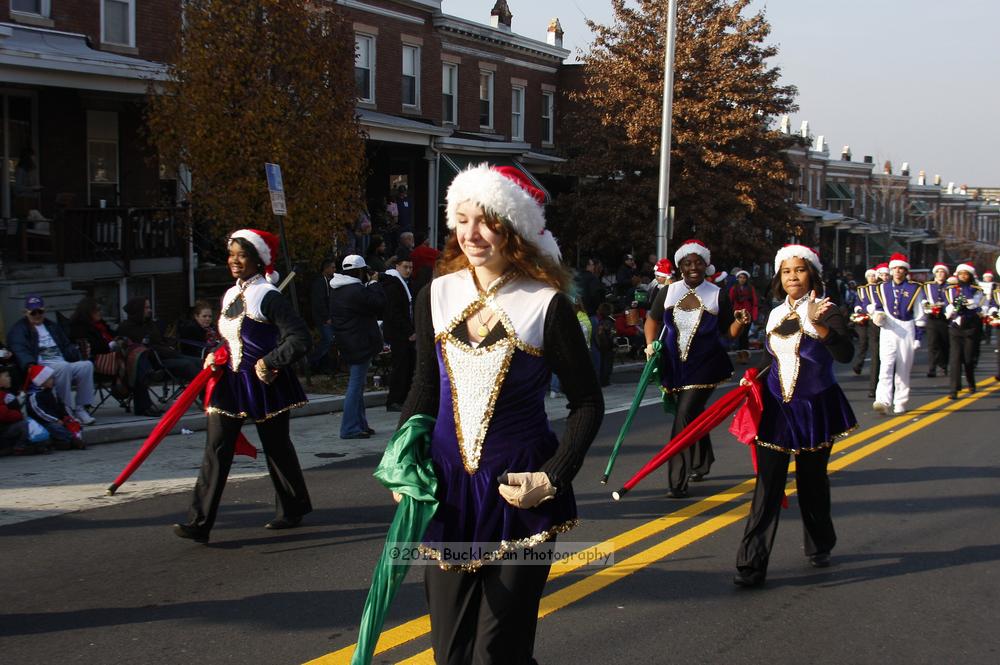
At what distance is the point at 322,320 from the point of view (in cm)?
1571

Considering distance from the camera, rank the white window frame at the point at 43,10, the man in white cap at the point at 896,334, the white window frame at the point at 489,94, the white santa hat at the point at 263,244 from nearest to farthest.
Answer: the white santa hat at the point at 263,244
the man in white cap at the point at 896,334
the white window frame at the point at 43,10
the white window frame at the point at 489,94

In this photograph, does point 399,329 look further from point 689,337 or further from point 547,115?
point 547,115

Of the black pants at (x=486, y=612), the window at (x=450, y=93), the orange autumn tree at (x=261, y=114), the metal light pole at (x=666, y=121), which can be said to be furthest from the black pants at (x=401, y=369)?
the window at (x=450, y=93)

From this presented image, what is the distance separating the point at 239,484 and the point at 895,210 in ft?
227

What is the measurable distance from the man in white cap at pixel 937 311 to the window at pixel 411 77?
15700mm

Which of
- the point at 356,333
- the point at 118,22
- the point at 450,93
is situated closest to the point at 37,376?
the point at 356,333

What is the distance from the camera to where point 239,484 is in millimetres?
9039

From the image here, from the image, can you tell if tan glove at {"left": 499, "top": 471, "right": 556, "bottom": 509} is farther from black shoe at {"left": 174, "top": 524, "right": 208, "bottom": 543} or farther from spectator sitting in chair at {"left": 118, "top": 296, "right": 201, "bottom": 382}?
spectator sitting in chair at {"left": 118, "top": 296, "right": 201, "bottom": 382}

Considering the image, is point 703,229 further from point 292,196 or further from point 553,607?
point 553,607

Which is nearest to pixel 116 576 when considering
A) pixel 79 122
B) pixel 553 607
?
pixel 553 607

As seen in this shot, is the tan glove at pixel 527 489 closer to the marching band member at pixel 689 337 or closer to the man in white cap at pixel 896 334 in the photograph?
the marching band member at pixel 689 337

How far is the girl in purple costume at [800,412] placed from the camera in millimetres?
6148

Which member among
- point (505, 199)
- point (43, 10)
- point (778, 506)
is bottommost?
point (778, 506)

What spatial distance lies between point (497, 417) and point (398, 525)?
460 mm
